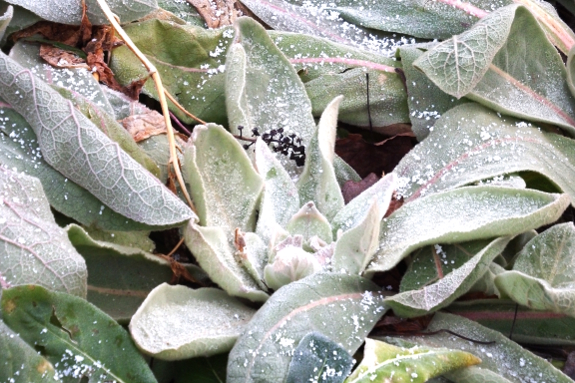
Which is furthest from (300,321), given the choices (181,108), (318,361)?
(181,108)

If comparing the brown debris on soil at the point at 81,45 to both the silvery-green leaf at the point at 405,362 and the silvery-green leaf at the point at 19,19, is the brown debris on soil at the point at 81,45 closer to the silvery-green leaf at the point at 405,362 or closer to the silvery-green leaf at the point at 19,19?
the silvery-green leaf at the point at 19,19

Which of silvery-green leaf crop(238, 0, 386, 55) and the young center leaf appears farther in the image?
silvery-green leaf crop(238, 0, 386, 55)

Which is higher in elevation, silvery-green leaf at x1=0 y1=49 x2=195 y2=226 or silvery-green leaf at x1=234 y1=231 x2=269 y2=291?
silvery-green leaf at x1=0 y1=49 x2=195 y2=226

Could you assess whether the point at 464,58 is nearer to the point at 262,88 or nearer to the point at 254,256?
the point at 262,88

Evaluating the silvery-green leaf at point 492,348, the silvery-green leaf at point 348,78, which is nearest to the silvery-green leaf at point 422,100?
the silvery-green leaf at point 348,78

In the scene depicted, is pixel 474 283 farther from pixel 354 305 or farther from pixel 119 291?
pixel 119 291

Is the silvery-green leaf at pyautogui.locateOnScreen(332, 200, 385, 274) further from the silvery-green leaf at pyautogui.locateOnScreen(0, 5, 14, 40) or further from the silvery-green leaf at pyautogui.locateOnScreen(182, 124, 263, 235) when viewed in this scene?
the silvery-green leaf at pyautogui.locateOnScreen(0, 5, 14, 40)

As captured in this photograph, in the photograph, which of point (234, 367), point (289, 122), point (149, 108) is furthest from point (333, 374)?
point (149, 108)

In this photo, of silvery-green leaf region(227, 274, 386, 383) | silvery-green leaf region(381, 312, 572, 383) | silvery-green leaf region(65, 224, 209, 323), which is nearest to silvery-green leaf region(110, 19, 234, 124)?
silvery-green leaf region(65, 224, 209, 323)
